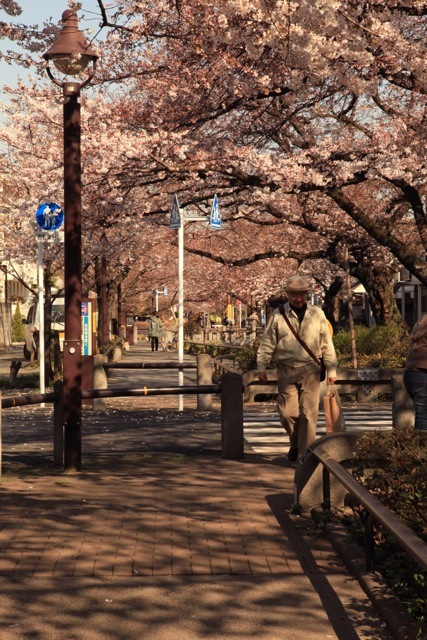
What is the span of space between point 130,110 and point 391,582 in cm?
1553

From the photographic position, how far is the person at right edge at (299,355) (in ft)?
33.7

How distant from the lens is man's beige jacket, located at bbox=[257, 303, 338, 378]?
404 inches

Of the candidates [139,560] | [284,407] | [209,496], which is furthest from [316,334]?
[139,560]

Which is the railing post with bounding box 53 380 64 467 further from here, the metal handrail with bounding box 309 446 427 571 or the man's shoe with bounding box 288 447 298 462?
the metal handrail with bounding box 309 446 427 571

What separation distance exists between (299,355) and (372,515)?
4418 mm

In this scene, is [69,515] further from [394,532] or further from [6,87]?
[6,87]

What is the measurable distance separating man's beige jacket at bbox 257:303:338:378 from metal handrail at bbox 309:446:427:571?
2.34 metres

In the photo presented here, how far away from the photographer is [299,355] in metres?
10.3

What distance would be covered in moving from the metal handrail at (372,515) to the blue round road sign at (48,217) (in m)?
12.9

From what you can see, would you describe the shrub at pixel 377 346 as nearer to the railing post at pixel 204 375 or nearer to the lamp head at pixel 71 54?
the railing post at pixel 204 375

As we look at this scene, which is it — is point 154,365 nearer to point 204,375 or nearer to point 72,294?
point 204,375

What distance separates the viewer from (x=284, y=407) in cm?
1036

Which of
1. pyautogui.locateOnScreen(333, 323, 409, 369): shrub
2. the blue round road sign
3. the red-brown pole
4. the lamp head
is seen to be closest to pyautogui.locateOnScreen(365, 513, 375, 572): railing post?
the red-brown pole

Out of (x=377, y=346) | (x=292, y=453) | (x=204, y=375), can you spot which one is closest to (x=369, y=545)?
(x=292, y=453)
